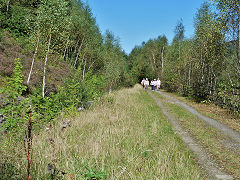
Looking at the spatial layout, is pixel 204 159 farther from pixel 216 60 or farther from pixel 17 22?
pixel 17 22

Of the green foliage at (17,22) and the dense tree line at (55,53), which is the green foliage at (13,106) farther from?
the green foliage at (17,22)

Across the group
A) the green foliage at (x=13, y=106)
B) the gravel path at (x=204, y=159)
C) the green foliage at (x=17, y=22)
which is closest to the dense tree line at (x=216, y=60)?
the gravel path at (x=204, y=159)

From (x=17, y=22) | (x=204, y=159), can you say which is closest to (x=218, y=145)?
(x=204, y=159)

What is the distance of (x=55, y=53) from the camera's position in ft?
48.2

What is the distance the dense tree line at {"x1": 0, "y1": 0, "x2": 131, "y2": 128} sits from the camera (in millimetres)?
8520

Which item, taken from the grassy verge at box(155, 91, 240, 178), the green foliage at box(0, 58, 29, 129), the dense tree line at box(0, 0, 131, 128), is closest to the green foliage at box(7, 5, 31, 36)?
the dense tree line at box(0, 0, 131, 128)

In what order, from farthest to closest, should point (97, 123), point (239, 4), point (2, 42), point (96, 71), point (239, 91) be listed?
point (96, 71) < point (2, 42) < point (239, 91) < point (239, 4) < point (97, 123)

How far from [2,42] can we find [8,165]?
20021mm

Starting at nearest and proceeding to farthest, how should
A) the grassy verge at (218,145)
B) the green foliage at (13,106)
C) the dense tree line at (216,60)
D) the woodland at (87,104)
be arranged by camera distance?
the woodland at (87,104) < the grassy verge at (218,145) < the green foliage at (13,106) < the dense tree line at (216,60)

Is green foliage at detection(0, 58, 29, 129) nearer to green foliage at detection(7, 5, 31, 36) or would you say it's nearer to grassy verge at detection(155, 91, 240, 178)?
grassy verge at detection(155, 91, 240, 178)

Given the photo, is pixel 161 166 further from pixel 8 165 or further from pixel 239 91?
pixel 239 91

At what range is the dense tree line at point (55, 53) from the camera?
8.52 metres

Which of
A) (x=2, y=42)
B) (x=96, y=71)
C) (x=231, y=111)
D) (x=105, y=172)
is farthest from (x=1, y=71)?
(x=96, y=71)

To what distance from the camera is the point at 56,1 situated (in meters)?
14.3
